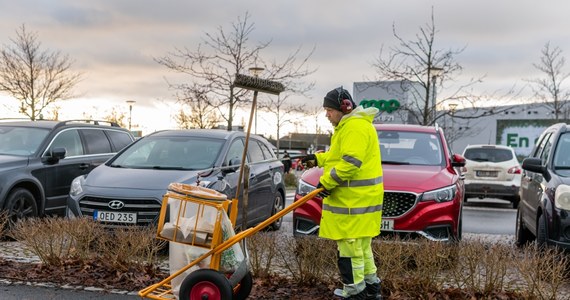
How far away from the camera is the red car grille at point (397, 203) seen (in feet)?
22.5

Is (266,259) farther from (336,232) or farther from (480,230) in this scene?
(480,230)

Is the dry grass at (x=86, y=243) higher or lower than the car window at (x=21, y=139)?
lower

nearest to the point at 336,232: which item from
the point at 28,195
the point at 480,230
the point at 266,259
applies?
the point at 266,259

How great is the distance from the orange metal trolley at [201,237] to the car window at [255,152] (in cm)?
486

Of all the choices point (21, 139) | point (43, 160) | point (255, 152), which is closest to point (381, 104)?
point (255, 152)

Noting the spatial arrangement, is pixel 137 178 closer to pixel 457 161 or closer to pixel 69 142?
pixel 69 142

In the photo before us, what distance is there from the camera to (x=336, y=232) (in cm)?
509

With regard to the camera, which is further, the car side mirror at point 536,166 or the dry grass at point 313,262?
the car side mirror at point 536,166

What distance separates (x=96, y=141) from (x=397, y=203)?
606 centimetres

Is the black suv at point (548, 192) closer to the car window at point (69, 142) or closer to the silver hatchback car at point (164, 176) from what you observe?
the silver hatchback car at point (164, 176)

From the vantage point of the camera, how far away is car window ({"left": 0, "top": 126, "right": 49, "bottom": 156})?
9.51 meters

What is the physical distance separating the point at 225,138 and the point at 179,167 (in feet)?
3.08

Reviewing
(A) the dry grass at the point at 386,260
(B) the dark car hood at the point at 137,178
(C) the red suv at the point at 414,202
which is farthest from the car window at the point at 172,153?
(A) the dry grass at the point at 386,260

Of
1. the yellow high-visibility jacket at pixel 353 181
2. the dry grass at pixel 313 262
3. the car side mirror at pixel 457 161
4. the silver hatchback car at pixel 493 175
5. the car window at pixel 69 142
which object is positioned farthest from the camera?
the silver hatchback car at pixel 493 175
